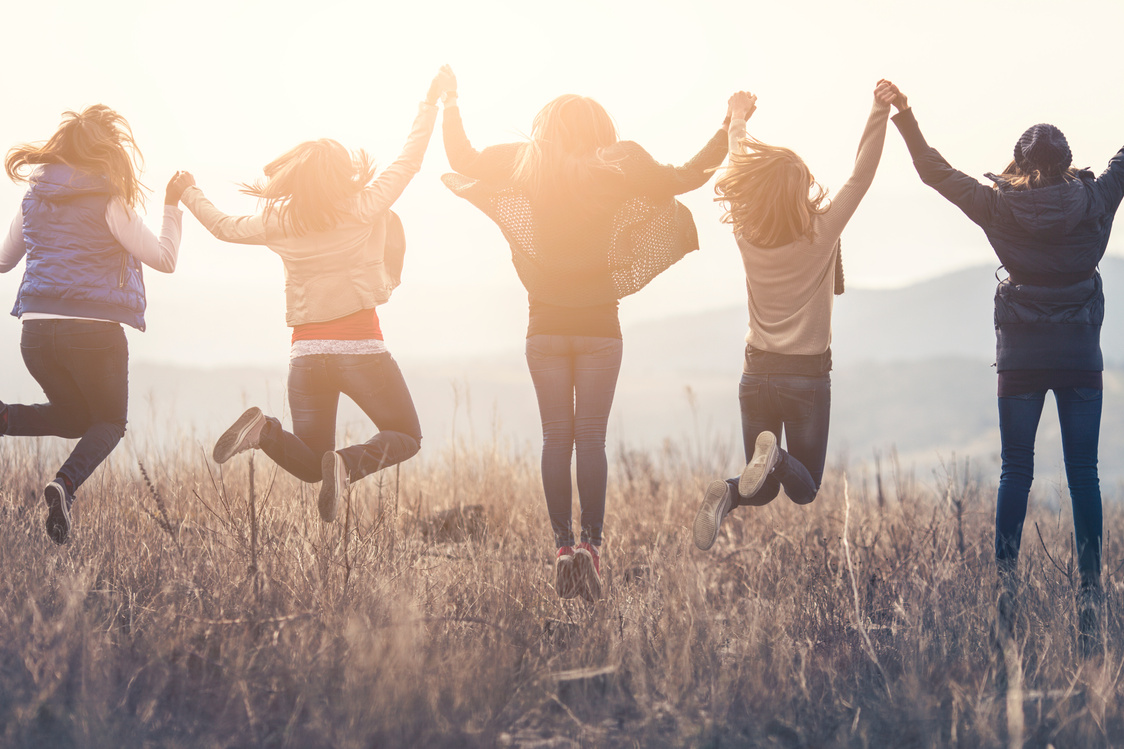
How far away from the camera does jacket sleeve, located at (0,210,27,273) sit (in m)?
4.54

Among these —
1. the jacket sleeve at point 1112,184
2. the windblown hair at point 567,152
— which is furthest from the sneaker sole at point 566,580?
the jacket sleeve at point 1112,184

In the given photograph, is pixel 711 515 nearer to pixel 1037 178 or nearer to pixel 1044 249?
pixel 1044 249

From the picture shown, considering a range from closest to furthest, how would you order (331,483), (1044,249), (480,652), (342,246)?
(480,652), (1044,249), (331,483), (342,246)

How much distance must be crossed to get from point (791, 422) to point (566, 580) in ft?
4.52

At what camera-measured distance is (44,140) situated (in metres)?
4.45

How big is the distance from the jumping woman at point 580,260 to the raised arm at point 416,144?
56cm

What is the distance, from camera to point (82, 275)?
4.30 metres

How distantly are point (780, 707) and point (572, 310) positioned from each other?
77.5 inches

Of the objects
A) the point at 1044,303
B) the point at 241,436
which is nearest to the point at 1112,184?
the point at 1044,303

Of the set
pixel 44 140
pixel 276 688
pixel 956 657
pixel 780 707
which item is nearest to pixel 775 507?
pixel 956 657

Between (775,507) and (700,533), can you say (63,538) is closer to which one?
(700,533)

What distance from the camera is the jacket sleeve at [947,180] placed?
13.3 feet

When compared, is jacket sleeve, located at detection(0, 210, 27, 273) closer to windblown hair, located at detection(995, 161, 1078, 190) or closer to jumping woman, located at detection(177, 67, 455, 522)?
jumping woman, located at detection(177, 67, 455, 522)

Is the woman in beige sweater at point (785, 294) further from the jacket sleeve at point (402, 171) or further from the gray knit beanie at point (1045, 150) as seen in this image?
the jacket sleeve at point (402, 171)
